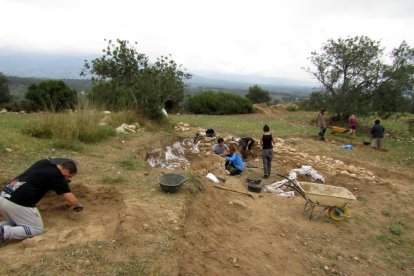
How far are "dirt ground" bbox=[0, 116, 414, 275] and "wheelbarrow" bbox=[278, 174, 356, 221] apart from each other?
0.16 meters

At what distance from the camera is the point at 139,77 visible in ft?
46.7

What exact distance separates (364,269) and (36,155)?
6.65 m

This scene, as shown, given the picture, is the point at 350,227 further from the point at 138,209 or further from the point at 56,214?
the point at 56,214

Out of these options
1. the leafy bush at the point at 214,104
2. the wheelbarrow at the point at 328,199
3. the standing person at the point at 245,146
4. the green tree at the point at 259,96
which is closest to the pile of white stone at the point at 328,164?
the standing person at the point at 245,146

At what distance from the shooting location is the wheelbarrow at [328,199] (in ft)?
20.1

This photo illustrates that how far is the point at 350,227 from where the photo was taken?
6219 mm

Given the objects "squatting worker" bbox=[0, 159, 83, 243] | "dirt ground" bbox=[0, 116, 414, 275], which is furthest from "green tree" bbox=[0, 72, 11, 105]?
"squatting worker" bbox=[0, 159, 83, 243]

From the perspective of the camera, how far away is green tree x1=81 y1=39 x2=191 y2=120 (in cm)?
1332

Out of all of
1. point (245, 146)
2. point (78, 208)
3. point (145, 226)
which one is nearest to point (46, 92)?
point (245, 146)

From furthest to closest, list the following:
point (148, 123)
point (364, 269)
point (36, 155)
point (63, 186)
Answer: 1. point (148, 123)
2. point (36, 155)
3. point (364, 269)
4. point (63, 186)

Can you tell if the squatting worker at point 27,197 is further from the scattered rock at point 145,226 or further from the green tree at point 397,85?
the green tree at point 397,85

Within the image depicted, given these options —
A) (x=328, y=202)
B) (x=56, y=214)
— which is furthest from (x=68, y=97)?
(x=328, y=202)

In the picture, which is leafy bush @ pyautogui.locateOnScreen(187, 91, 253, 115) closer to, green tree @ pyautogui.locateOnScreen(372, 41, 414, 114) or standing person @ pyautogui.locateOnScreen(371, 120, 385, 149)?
green tree @ pyautogui.locateOnScreen(372, 41, 414, 114)

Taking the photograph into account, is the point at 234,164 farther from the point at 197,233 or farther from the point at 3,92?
the point at 3,92
